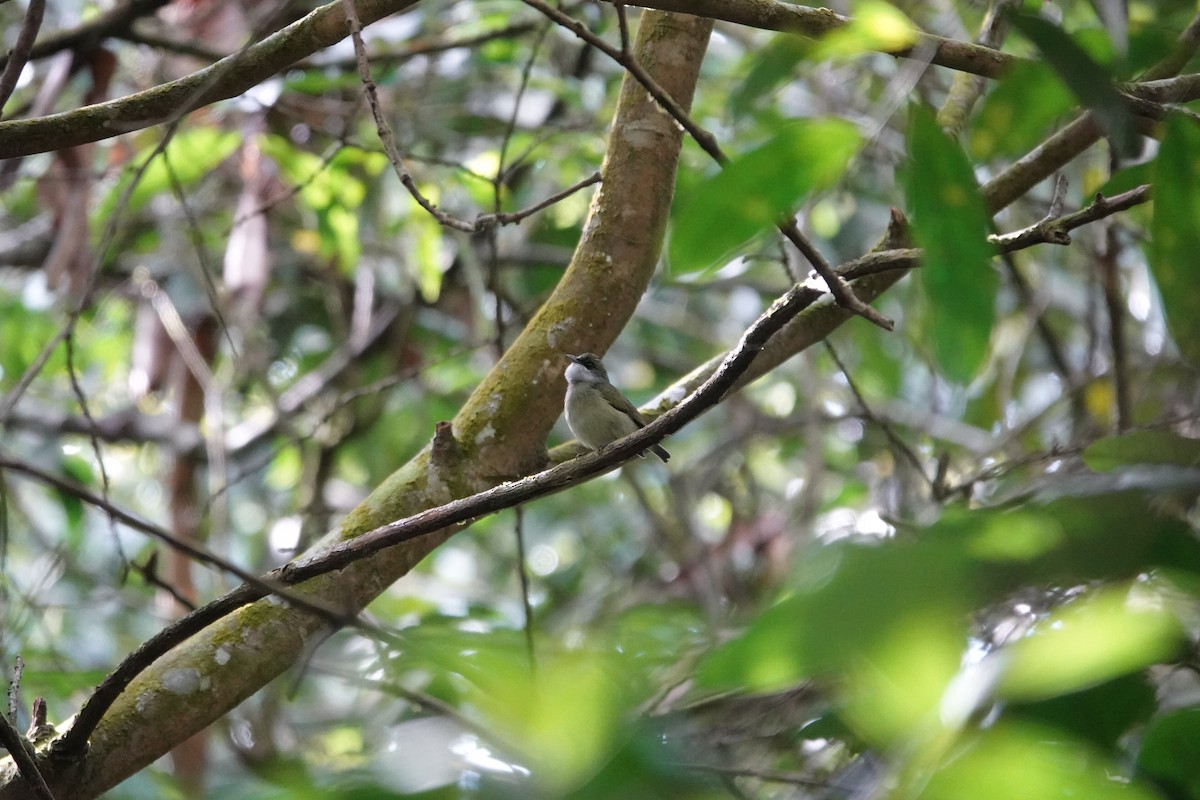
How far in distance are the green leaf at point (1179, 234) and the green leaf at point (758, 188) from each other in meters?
0.38

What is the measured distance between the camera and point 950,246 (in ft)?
3.80

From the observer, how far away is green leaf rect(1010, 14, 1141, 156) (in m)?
1.16

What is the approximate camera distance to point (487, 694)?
34.2 inches

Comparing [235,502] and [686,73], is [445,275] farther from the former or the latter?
[686,73]

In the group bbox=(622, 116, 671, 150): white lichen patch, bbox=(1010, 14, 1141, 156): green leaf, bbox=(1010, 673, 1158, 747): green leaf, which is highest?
bbox=(622, 116, 671, 150): white lichen patch

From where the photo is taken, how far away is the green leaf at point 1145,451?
3.80ft

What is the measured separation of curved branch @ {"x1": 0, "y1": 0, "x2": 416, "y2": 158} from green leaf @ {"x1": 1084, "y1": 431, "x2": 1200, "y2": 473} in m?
1.81

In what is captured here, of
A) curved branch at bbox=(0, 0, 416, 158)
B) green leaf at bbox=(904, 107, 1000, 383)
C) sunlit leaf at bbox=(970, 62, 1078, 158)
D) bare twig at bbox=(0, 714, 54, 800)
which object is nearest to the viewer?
green leaf at bbox=(904, 107, 1000, 383)

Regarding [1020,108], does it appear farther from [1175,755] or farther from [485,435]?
[485,435]

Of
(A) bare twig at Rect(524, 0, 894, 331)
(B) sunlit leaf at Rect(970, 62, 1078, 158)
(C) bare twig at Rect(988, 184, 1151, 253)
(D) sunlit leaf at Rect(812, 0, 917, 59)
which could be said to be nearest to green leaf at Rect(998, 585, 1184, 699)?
(D) sunlit leaf at Rect(812, 0, 917, 59)

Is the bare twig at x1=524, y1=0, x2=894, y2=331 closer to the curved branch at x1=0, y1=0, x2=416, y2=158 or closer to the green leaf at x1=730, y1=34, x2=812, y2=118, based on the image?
the green leaf at x1=730, y1=34, x2=812, y2=118

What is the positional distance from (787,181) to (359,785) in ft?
2.42

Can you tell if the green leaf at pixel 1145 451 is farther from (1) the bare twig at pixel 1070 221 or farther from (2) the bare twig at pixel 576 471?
(2) the bare twig at pixel 576 471

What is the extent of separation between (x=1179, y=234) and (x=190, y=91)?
2218 millimetres
